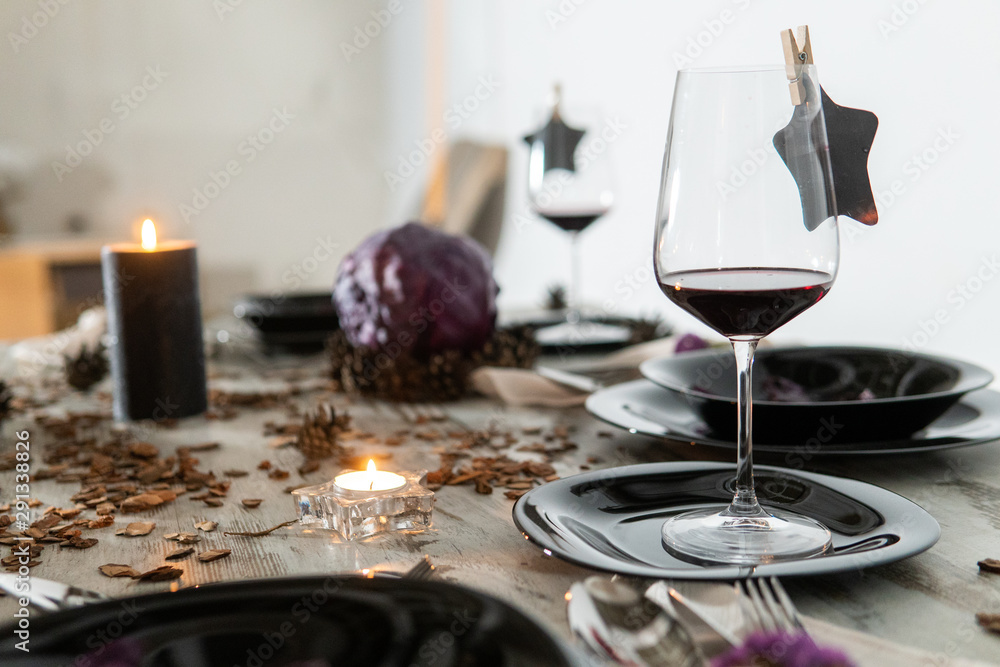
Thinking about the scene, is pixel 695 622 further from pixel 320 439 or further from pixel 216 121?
pixel 216 121

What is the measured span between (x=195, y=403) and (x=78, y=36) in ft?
12.5

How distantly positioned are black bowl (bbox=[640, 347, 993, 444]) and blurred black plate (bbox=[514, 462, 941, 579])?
2.5 inches

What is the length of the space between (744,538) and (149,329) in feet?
2.20

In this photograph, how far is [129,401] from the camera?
94 centimetres

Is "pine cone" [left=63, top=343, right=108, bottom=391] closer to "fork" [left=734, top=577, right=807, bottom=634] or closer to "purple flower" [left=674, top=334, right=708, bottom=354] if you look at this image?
"purple flower" [left=674, top=334, right=708, bottom=354]

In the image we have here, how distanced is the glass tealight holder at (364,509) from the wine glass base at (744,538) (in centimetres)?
17

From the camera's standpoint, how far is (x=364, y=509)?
60cm

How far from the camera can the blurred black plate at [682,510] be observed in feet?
1.56

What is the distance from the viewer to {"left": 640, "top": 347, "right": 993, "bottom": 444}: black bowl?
70 centimetres

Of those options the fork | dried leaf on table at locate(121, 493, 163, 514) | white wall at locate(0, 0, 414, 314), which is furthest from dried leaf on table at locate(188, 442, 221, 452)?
white wall at locate(0, 0, 414, 314)

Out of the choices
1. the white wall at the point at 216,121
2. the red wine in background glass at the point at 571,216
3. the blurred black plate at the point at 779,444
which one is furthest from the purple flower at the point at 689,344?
the white wall at the point at 216,121

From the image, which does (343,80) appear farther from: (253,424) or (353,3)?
(253,424)

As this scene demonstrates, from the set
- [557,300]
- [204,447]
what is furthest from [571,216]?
[204,447]

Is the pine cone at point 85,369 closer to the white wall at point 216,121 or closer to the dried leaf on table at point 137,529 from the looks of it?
the dried leaf on table at point 137,529
